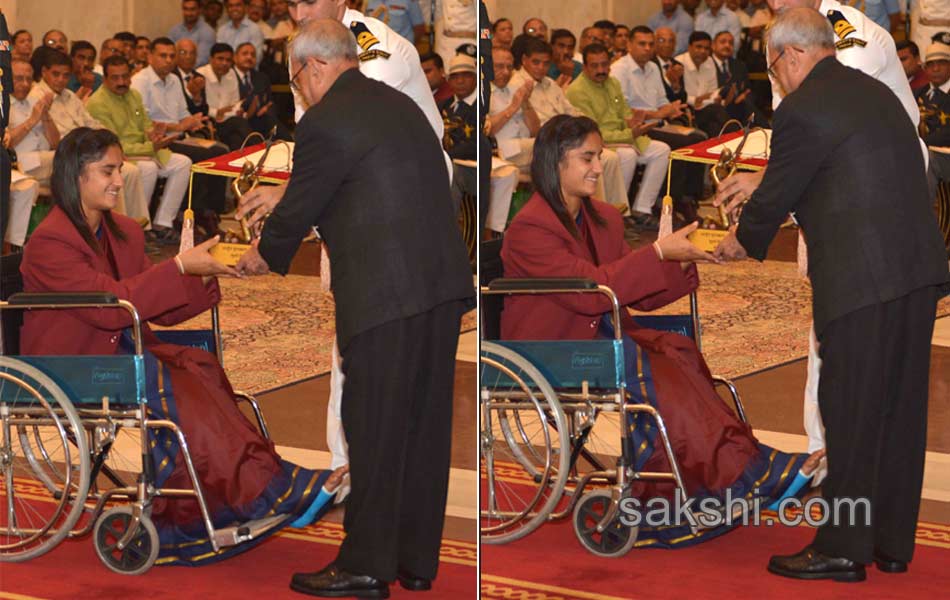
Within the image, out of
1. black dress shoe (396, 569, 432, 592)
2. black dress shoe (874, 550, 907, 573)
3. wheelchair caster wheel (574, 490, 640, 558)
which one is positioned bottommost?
black dress shoe (874, 550, 907, 573)

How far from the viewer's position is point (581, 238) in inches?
103

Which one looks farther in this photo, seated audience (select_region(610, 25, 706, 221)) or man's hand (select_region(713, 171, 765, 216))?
man's hand (select_region(713, 171, 765, 216))

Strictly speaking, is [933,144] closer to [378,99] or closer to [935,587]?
[935,587]

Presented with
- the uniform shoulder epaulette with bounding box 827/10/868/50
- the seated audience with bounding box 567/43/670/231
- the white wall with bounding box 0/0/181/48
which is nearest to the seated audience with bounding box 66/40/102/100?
the white wall with bounding box 0/0/181/48

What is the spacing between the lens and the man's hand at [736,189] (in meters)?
2.59

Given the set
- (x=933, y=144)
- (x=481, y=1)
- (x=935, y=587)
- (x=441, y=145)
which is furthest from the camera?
(x=933, y=144)

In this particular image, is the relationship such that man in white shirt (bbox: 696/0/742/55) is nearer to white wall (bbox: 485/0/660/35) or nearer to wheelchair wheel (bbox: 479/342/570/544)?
white wall (bbox: 485/0/660/35)

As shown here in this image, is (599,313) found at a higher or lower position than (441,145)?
lower

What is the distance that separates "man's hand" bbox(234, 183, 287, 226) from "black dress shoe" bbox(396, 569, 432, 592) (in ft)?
2.10

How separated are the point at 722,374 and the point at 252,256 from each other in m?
0.88

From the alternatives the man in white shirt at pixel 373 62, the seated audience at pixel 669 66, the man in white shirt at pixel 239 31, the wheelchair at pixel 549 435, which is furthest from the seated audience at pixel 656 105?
the man in white shirt at pixel 239 31

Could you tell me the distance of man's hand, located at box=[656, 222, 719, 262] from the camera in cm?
252

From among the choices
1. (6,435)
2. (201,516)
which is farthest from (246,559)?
(6,435)

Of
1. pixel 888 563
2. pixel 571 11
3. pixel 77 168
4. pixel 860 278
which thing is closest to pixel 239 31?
pixel 77 168
